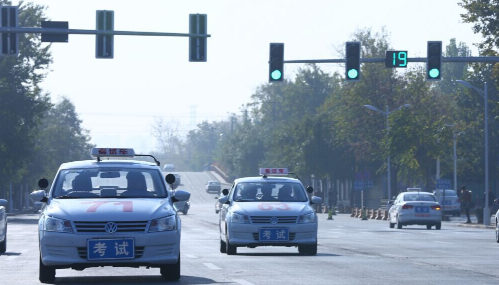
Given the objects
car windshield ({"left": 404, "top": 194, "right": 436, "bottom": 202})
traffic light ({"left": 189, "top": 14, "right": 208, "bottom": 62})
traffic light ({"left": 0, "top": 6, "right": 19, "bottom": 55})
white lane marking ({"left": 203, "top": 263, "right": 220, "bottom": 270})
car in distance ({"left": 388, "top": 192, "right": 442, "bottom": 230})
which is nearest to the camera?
white lane marking ({"left": 203, "top": 263, "right": 220, "bottom": 270})

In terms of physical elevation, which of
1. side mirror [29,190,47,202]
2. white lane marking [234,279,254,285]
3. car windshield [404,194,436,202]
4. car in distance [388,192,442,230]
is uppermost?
side mirror [29,190,47,202]

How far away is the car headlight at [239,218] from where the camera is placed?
21438 mm

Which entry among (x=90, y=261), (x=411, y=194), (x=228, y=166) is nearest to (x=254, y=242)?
(x=90, y=261)

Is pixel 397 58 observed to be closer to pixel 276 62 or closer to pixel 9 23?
pixel 276 62

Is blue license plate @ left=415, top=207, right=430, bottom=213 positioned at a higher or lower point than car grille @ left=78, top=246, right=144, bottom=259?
lower

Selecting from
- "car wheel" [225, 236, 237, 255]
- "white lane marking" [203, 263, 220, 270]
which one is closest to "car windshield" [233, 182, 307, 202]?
"car wheel" [225, 236, 237, 255]

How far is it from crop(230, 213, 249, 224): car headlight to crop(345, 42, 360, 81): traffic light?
8.25 metres

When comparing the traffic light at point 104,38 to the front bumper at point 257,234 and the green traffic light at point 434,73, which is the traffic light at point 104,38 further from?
the green traffic light at point 434,73

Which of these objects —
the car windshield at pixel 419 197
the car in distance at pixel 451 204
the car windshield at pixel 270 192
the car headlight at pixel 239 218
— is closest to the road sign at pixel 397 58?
the car windshield at pixel 270 192

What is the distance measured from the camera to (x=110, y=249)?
45.3 feet

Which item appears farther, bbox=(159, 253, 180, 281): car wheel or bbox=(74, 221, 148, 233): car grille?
bbox=(159, 253, 180, 281): car wheel

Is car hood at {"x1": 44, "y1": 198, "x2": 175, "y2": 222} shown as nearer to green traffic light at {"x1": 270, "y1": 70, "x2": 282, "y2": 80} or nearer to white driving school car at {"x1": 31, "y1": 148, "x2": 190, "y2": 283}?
white driving school car at {"x1": 31, "y1": 148, "x2": 190, "y2": 283}

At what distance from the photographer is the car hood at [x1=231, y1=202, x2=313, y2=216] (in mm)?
21422

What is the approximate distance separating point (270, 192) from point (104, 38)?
Answer: 19.2 feet
